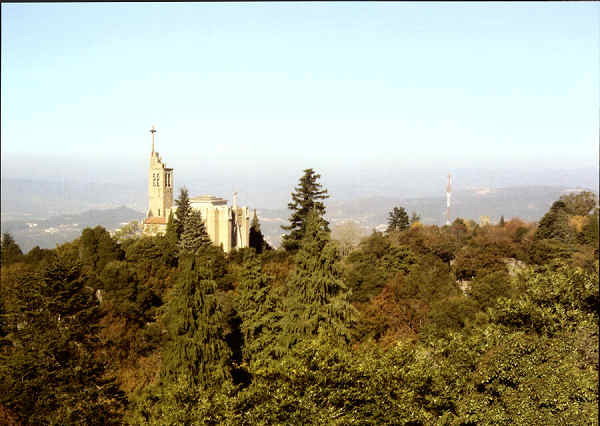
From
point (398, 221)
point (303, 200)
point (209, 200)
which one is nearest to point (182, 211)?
point (209, 200)

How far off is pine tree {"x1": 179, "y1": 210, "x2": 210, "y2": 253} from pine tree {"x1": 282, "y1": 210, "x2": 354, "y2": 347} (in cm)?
1637

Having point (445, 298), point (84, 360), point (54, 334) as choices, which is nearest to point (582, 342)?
point (445, 298)

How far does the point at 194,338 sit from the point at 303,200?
54.1 ft

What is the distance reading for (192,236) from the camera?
32000mm

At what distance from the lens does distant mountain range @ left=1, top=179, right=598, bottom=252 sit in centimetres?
10500

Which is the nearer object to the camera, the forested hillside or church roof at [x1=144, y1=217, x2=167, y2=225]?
the forested hillside

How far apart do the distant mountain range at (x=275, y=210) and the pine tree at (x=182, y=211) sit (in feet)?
168

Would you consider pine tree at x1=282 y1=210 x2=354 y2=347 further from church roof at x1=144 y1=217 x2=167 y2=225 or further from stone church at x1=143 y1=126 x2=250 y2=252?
church roof at x1=144 y1=217 x2=167 y2=225

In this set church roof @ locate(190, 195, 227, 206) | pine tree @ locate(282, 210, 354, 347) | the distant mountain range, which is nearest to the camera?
pine tree @ locate(282, 210, 354, 347)

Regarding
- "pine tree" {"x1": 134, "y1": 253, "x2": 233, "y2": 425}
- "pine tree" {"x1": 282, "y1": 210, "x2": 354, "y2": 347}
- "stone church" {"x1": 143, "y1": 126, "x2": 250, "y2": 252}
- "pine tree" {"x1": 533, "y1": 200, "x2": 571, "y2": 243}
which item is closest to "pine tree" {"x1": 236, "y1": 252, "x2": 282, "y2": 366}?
"pine tree" {"x1": 282, "y1": 210, "x2": 354, "y2": 347}

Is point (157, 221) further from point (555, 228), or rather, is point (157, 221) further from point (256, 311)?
point (555, 228)

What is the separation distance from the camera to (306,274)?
48.8 ft

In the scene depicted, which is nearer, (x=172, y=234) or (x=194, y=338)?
(x=194, y=338)

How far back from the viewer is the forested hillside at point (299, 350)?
8953mm
